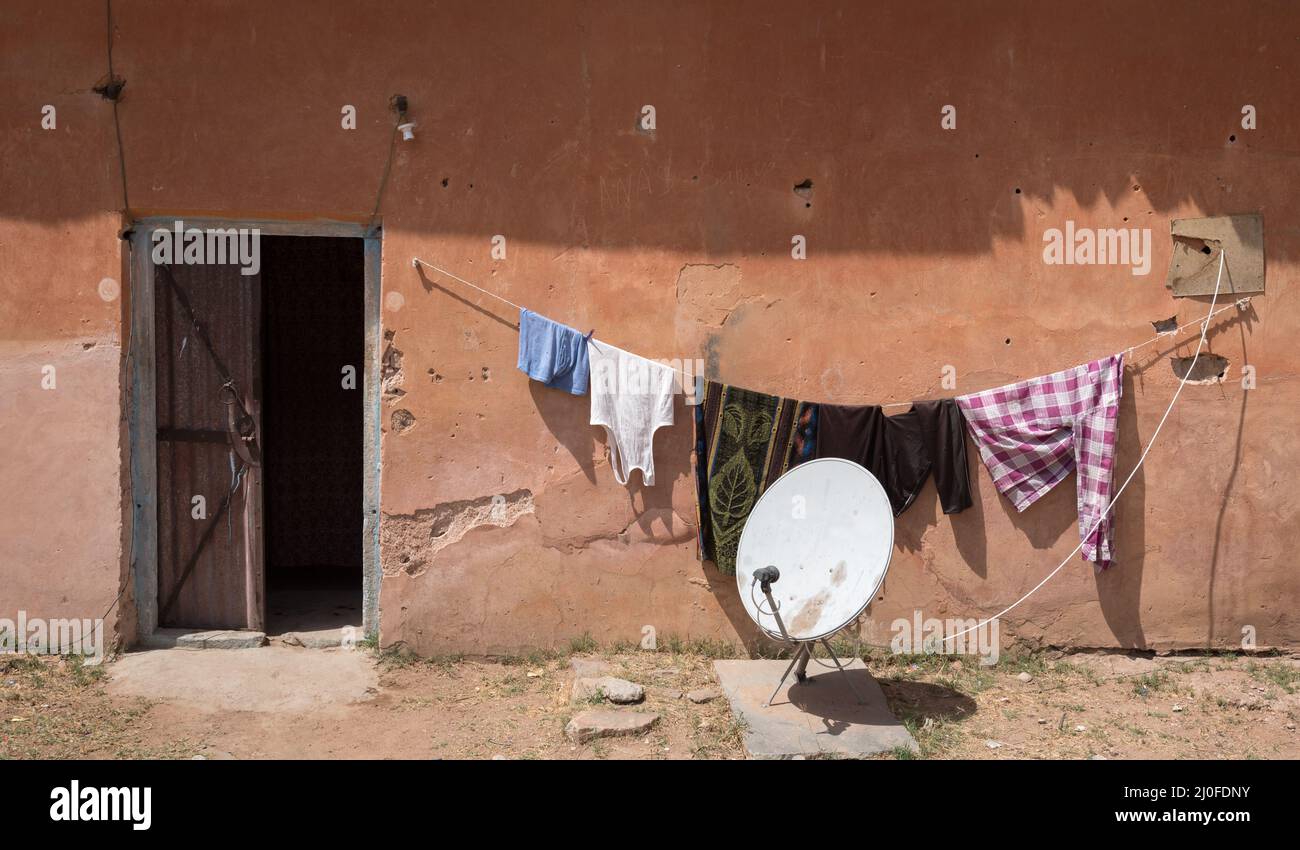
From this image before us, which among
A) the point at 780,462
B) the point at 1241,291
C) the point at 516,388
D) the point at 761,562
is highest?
the point at 1241,291

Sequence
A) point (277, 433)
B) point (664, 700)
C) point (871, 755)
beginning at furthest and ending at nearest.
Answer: point (277, 433) → point (664, 700) → point (871, 755)

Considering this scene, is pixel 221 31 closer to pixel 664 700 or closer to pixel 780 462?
pixel 780 462

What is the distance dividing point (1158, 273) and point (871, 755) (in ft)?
10.2

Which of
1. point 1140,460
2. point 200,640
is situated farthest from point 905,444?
point 200,640

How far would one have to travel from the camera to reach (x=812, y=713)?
4.71m

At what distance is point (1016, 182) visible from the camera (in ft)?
18.4

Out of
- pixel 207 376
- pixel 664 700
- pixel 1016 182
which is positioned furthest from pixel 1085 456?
pixel 207 376

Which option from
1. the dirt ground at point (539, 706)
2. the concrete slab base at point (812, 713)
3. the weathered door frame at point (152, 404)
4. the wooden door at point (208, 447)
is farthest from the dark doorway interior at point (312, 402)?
the concrete slab base at point (812, 713)

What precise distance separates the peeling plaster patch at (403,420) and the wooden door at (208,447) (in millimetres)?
881

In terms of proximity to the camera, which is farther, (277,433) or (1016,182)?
(277,433)

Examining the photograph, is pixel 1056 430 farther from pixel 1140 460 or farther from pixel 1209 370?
pixel 1209 370

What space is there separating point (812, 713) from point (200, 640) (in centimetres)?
330

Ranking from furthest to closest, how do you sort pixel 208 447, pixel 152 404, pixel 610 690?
pixel 208 447 → pixel 152 404 → pixel 610 690

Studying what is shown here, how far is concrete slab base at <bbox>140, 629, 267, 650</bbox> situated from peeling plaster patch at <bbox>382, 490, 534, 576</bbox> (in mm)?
924
